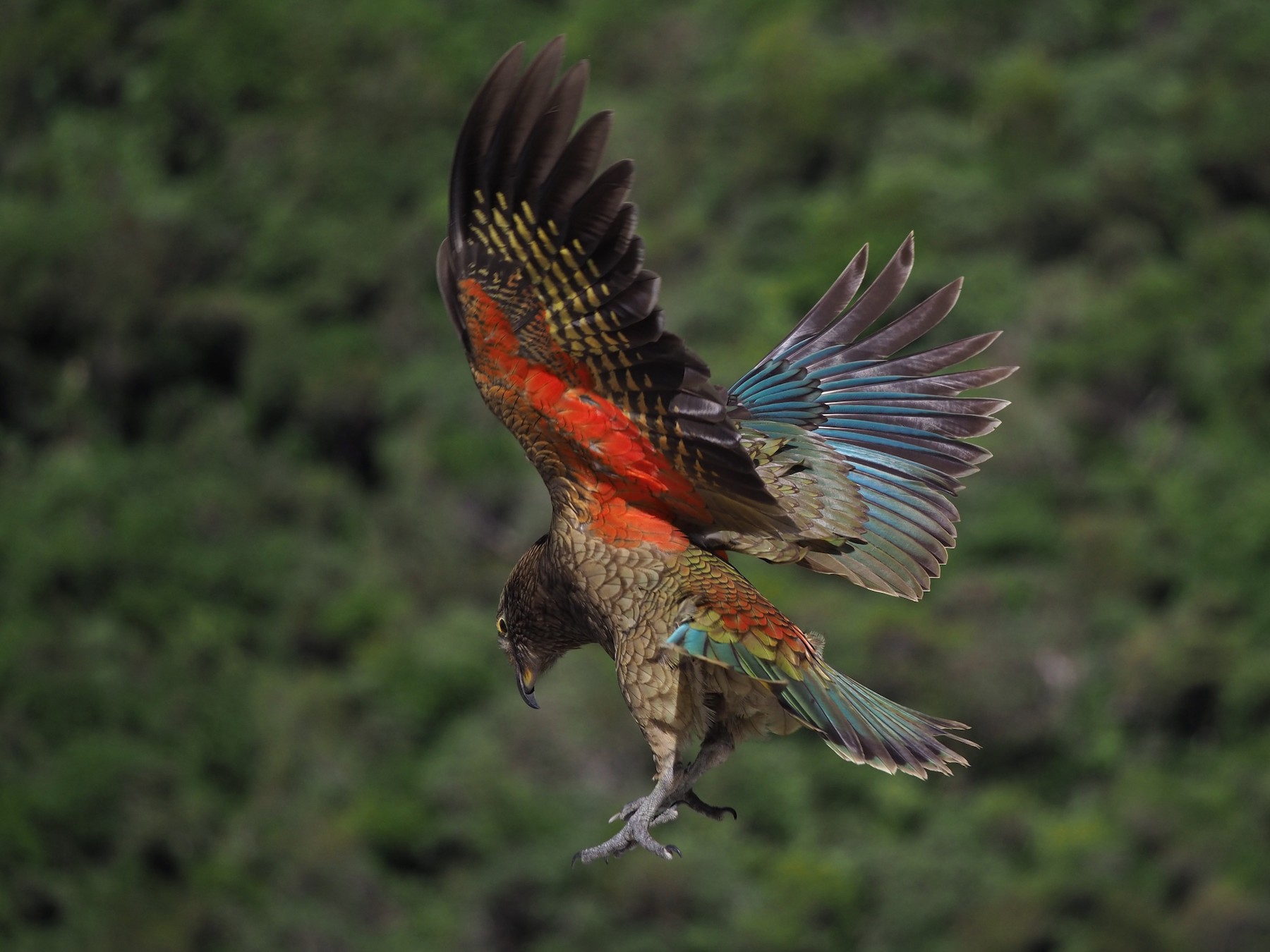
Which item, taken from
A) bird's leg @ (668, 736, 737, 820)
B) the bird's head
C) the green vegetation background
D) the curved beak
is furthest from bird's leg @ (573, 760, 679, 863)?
the green vegetation background

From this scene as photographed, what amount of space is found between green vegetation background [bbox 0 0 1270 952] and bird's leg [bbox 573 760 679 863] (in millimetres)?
41013

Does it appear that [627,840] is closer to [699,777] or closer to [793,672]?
[699,777]

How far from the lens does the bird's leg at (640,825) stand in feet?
32.3

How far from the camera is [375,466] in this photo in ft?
235

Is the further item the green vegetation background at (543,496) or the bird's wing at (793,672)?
the green vegetation background at (543,496)

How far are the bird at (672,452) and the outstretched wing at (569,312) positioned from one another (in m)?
0.01

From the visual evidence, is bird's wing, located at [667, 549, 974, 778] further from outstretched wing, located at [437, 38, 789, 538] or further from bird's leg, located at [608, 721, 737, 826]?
bird's leg, located at [608, 721, 737, 826]

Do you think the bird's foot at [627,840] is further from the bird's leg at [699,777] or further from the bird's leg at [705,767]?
the bird's leg at [705,767]

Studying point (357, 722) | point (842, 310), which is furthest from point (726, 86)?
point (842, 310)

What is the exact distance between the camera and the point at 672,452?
9656 millimetres

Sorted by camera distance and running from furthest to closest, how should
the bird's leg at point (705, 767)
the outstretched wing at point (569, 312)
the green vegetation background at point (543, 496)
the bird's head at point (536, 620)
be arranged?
the green vegetation background at point (543, 496)
the bird's head at point (536, 620)
the bird's leg at point (705, 767)
the outstretched wing at point (569, 312)

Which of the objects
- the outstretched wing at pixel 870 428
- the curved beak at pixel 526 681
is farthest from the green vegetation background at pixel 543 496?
the curved beak at pixel 526 681

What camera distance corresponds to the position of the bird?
914 centimetres

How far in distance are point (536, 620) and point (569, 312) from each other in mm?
2173
